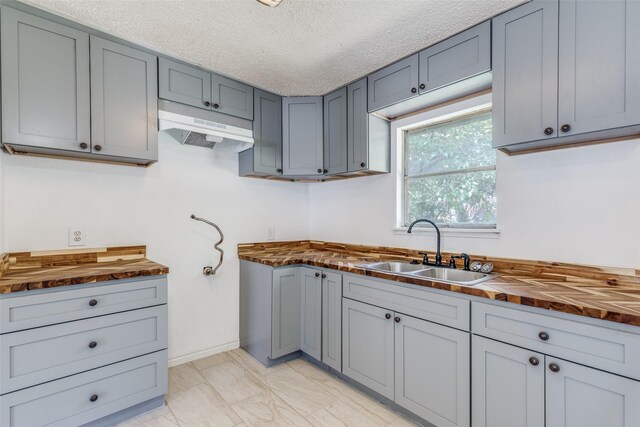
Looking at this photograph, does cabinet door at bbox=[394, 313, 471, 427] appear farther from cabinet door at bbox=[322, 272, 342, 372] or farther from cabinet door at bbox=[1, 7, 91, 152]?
cabinet door at bbox=[1, 7, 91, 152]

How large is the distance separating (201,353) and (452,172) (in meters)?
2.55

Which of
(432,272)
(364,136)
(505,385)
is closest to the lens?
(505,385)

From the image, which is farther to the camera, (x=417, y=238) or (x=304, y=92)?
(x=304, y=92)

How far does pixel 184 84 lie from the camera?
2.21 m

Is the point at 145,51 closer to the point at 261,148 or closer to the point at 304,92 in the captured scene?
the point at 261,148

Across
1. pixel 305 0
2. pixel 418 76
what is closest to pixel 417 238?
pixel 418 76

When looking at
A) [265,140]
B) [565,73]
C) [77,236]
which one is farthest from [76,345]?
[565,73]

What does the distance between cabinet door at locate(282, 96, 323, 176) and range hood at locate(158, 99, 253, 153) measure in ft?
1.22

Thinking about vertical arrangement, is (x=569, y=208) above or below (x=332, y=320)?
above

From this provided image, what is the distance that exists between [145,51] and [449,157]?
229 cm

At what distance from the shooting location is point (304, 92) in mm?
2740

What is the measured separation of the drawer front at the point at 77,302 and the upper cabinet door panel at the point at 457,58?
215cm

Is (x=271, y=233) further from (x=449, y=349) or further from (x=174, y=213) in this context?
(x=449, y=349)

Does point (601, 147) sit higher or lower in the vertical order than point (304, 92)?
lower
